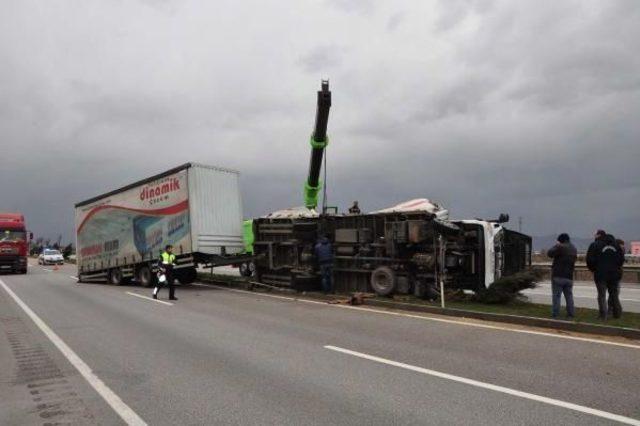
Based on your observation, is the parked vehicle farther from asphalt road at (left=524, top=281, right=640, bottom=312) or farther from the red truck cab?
asphalt road at (left=524, top=281, right=640, bottom=312)

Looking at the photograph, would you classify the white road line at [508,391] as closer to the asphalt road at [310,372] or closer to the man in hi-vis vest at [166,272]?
the asphalt road at [310,372]

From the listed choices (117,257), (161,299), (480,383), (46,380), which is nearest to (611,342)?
(480,383)

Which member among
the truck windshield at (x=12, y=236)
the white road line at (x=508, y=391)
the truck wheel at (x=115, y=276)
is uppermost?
the truck windshield at (x=12, y=236)

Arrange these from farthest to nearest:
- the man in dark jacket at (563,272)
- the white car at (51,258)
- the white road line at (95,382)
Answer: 1. the white car at (51,258)
2. the man in dark jacket at (563,272)
3. the white road line at (95,382)

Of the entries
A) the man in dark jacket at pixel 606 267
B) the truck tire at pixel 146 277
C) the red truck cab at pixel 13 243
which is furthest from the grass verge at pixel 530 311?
the red truck cab at pixel 13 243

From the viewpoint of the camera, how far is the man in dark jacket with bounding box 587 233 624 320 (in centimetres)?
1130

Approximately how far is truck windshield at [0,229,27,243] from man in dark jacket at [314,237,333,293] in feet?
77.9

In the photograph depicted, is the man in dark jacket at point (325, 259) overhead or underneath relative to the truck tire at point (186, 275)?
overhead

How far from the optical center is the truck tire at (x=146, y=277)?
71.8ft

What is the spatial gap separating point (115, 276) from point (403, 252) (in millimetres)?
13307

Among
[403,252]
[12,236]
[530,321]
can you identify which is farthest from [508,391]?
[12,236]

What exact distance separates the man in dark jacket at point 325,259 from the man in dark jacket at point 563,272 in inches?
275

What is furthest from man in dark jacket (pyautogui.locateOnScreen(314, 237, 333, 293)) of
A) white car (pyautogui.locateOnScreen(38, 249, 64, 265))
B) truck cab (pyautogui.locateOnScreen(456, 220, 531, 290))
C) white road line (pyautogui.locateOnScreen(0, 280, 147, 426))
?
white car (pyautogui.locateOnScreen(38, 249, 64, 265))

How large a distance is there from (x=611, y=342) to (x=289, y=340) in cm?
510
